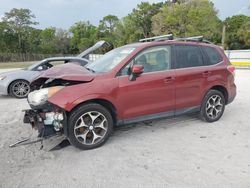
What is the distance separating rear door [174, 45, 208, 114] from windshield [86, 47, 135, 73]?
0.97m

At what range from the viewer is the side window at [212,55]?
192 inches

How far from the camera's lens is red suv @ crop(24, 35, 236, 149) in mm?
3617

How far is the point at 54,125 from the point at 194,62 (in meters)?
2.89

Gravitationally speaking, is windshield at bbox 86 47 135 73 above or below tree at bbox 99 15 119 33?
below

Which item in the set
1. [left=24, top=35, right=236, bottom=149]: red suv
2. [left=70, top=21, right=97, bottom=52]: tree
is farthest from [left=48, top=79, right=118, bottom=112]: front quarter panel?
[left=70, top=21, right=97, bottom=52]: tree

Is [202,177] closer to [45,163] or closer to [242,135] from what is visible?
[242,135]

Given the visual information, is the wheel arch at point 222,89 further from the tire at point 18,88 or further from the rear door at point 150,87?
the tire at point 18,88

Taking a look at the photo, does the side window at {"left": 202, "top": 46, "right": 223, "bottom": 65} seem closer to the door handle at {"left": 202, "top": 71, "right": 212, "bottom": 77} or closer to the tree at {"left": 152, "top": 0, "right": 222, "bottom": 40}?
the door handle at {"left": 202, "top": 71, "right": 212, "bottom": 77}

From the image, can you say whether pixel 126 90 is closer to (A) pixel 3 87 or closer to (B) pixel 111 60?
(B) pixel 111 60

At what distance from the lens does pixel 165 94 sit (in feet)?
14.0

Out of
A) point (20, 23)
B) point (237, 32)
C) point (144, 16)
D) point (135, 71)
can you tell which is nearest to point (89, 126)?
point (135, 71)

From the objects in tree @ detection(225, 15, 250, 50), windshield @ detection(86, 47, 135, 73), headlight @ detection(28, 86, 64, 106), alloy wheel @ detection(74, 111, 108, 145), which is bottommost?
alloy wheel @ detection(74, 111, 108, 145)

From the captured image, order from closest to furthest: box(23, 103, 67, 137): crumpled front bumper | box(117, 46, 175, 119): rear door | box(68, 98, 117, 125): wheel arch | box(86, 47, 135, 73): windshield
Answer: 1. box(23, 103, 67, 137): crumpled front bumper
2. box(68, 98, 117, 125): wheel arch
3. box(117, 46, 175, 119): rear door
4. box(86, 47, 135, 73): windshield

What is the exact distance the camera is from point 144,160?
341 cm
